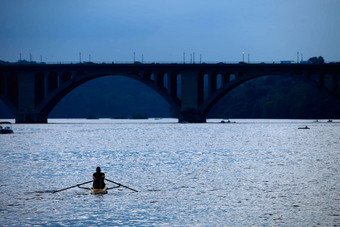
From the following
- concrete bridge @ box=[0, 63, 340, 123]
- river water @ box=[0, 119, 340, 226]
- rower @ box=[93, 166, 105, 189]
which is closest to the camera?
river water @ box=[0, 119, 340, 226]

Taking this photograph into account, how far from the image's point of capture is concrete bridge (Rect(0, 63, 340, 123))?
5408 inches

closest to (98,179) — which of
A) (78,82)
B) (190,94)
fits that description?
(190,94)

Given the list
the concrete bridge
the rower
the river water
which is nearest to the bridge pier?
the concrete bridge

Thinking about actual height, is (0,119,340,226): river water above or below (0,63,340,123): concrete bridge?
below

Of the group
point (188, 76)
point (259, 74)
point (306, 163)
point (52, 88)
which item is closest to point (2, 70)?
point (52, 88)

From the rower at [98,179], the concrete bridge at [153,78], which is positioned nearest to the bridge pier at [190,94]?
the concrete bridge at [153,78]

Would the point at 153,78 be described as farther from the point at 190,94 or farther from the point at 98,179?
the point at 98,179

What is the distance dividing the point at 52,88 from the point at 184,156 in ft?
302

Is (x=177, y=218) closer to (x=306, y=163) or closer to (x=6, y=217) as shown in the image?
(x=6, y=217)

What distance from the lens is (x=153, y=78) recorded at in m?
147

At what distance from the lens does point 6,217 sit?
2912cm

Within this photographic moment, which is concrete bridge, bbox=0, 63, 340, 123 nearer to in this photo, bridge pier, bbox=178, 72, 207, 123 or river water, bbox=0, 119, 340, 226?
bridge pier, bbox=178, 72, 207, 123

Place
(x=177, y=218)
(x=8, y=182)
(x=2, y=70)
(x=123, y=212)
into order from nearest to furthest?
(x=177, y=218) < (x=123, y=212) < (x=8, y=182) < (x=2, y=70)

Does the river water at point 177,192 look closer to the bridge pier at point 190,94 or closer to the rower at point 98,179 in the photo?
the rower at point 98,179
